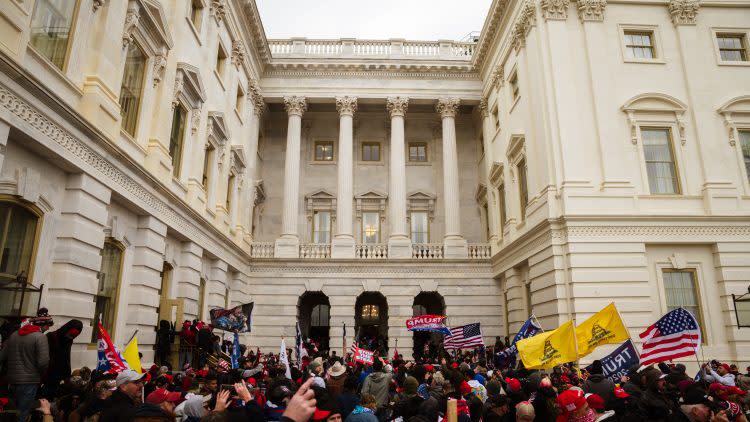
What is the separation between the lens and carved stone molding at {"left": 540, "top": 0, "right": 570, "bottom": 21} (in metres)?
21.6

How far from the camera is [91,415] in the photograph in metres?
5.78

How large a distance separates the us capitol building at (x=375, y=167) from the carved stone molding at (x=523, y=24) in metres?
0.14

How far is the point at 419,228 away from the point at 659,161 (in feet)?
51.4

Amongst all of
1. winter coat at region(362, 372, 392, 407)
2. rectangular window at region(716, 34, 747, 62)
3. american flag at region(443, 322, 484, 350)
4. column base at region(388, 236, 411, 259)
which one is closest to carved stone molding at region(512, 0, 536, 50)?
rectangular window at region(716, 34, 747, 62)

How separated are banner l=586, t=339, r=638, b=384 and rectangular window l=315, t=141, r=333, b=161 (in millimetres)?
26101

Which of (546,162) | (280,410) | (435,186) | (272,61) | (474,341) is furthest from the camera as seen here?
(435,186)

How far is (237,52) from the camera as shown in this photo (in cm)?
2536

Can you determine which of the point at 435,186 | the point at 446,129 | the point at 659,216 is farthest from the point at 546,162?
the point at 435,186

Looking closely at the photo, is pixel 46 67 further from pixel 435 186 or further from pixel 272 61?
pixel 435 186

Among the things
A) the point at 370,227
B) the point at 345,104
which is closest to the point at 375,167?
the point at 370,227

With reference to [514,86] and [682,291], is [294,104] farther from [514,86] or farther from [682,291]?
[682,291]

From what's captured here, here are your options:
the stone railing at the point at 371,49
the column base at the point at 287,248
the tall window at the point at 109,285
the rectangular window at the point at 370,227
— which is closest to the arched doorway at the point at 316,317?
the rectangular window at the point at 370,227

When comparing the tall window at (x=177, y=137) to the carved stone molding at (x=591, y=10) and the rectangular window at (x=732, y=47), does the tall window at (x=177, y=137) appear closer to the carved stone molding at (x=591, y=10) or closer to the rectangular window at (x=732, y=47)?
the carved stone molding at (x=591, y=10)

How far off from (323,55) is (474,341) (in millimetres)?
21328
